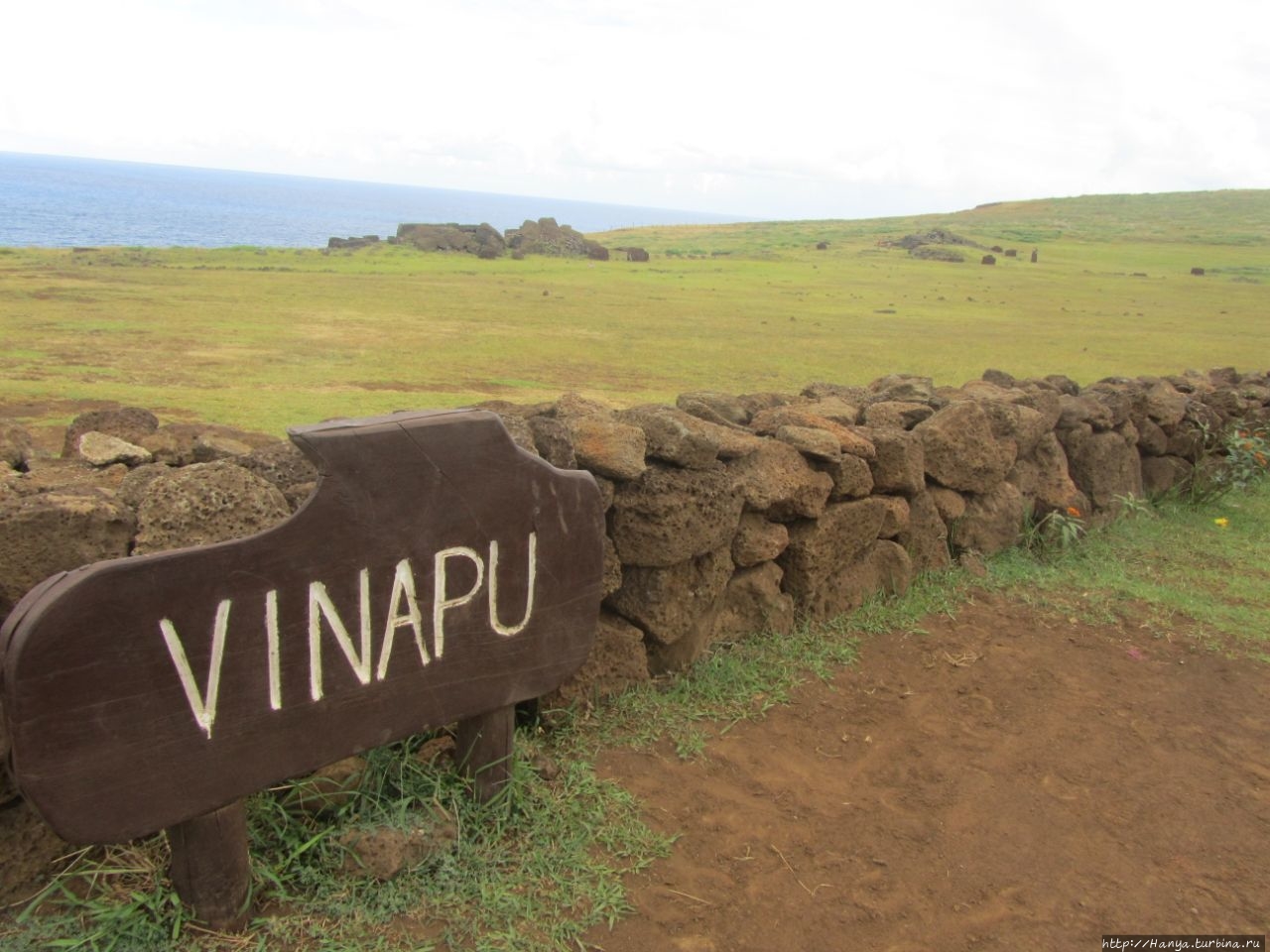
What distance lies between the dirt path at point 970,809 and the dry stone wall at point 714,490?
0.48 metres

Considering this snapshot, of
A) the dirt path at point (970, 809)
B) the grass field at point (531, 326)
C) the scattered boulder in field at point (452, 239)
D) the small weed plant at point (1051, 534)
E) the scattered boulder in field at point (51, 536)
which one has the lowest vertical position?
the dirt path at point (970, 809)

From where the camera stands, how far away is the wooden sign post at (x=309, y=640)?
2.17 metres

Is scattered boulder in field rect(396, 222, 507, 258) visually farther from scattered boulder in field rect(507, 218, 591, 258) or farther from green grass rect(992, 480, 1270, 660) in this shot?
green grass rect(992, 480, 1270, 660)

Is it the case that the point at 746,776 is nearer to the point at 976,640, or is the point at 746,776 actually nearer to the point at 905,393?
the point at 976,640

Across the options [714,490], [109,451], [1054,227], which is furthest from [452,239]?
[1054,227]

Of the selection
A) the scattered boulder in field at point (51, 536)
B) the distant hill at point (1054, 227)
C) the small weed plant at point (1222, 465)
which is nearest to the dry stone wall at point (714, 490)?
the scattered boulder in field at point (51, 536)

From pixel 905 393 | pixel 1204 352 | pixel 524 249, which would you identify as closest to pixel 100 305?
pixel 905 393

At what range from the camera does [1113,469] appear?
22.0 feet

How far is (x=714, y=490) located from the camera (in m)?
4.00

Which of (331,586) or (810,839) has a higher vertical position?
(331,586)

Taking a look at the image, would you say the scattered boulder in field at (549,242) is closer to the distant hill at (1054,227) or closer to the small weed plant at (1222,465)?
the distant hill at (1054,227)

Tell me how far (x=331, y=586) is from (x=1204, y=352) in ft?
49.0

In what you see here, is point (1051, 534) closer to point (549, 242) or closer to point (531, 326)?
point (531, 326)

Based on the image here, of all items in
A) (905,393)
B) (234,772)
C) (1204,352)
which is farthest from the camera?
(1204,352)
